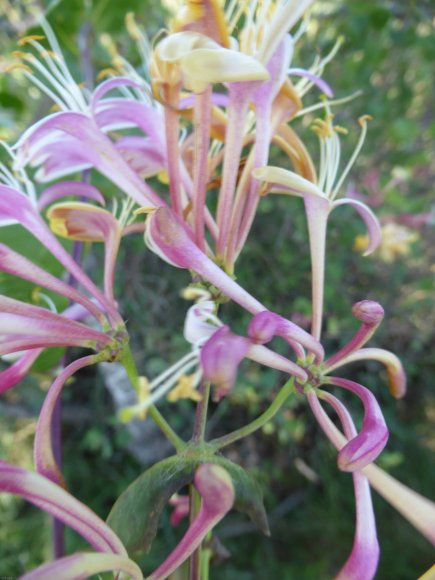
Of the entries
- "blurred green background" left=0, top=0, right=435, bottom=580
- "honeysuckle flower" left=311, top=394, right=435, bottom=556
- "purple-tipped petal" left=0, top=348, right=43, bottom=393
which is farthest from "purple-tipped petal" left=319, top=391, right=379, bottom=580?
"blurred green background" left=0, top=0, right=435, bottom=580

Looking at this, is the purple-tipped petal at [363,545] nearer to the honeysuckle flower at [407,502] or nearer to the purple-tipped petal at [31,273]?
Result: the honeysuckle flower at [407,502]

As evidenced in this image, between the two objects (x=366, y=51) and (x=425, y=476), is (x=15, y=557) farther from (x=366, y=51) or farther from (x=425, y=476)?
(x=366, y=51)

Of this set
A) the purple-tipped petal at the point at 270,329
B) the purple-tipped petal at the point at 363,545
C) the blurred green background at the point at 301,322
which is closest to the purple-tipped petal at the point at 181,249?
the purple-tipped petal at the point at 270,329

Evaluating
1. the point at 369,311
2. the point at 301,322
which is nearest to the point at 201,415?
the point at 369,311

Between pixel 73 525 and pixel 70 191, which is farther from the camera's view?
pixel 70 191

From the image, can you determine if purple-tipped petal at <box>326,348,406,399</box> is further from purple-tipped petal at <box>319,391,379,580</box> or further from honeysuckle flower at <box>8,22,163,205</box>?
honeysuckle flower at <box>8,22,163,205</box>

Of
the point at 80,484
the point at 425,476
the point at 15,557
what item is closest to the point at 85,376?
the point at 80,484

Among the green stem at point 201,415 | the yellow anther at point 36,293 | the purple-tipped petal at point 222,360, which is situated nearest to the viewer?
the purple-tipped petal at point 222,360

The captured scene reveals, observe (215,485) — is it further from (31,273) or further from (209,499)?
(31,273)
